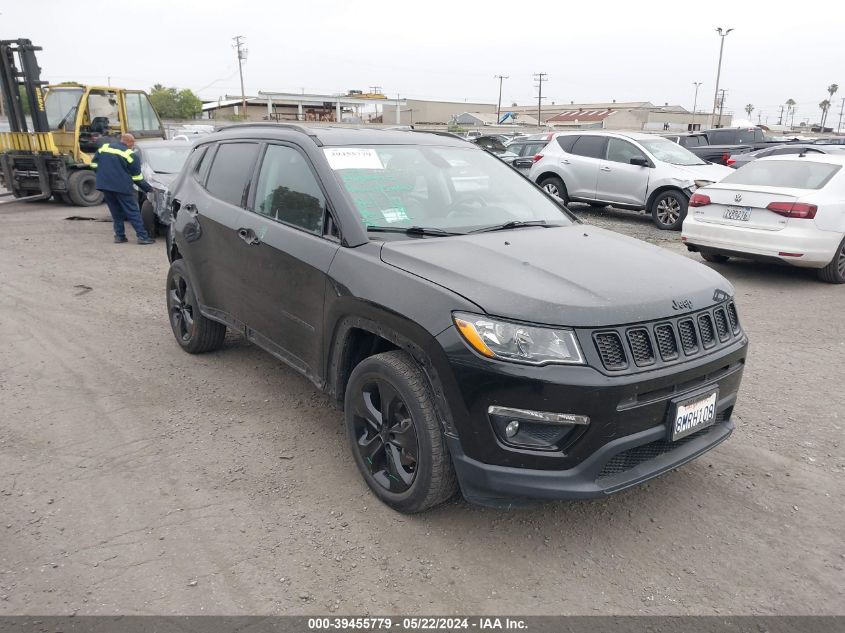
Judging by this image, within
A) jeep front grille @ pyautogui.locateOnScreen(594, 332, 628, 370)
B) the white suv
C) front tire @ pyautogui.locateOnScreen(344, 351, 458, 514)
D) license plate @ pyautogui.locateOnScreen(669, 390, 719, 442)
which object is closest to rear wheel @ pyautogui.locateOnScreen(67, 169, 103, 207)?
the white suv

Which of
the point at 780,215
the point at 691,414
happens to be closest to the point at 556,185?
the point at 780,215

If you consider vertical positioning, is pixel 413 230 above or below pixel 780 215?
above

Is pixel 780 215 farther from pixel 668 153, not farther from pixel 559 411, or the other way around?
pixel 559 411

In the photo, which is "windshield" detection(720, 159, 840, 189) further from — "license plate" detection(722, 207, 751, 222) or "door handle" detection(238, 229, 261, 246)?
"door handle" detection(238, 229, 261, 246)

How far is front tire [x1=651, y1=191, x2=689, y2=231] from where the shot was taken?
11.2m

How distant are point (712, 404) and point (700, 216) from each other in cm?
583

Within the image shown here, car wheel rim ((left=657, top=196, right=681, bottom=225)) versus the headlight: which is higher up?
the headlight

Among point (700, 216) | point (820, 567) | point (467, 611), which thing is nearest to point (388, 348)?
point (467, 611)

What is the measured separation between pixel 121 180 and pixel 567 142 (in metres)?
8.54

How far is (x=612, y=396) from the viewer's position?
2502 mm

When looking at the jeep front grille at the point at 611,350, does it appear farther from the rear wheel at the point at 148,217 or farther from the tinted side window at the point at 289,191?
the rear wheel at the point at 148,217

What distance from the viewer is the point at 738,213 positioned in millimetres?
7629

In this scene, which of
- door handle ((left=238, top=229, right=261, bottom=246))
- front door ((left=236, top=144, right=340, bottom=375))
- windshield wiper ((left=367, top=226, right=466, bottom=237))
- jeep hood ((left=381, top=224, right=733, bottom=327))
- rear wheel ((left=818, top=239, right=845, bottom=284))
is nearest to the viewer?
jeep hood ((left=381, top=224, right=733, bottom=327))

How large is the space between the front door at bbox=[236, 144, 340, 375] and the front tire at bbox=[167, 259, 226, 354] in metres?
0.92
